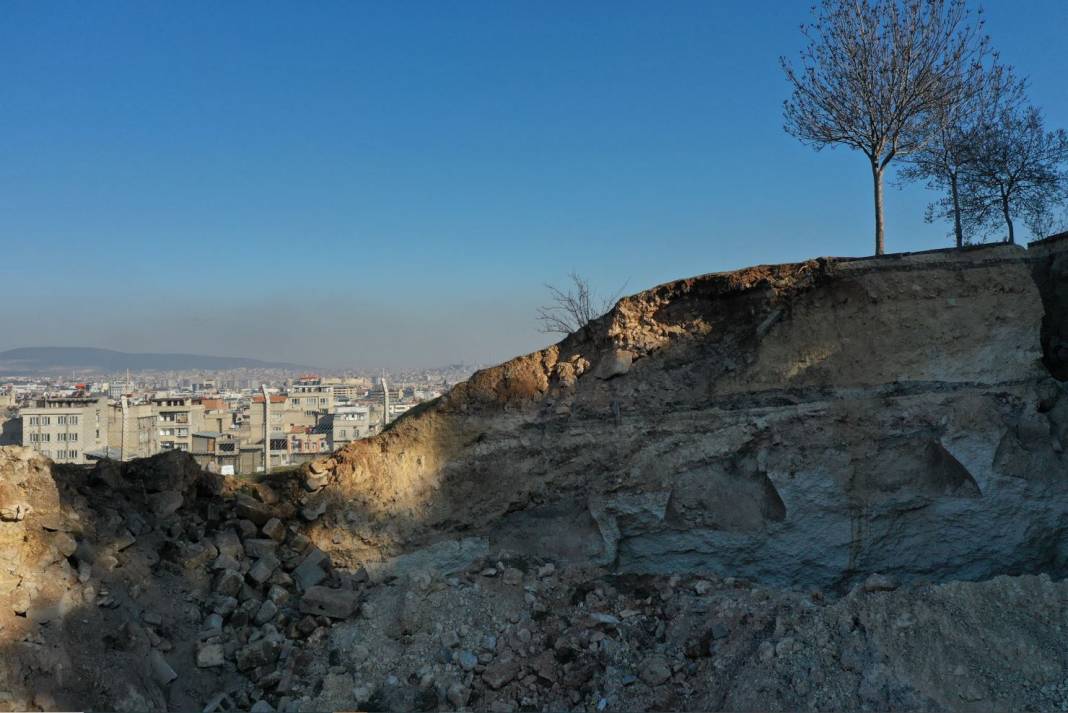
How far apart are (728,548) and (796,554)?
752 mm

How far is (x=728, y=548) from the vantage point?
866 cm

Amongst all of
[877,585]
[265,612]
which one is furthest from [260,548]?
[877,585]

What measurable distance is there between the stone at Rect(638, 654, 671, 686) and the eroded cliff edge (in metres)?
1.74

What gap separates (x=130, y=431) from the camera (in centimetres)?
1377

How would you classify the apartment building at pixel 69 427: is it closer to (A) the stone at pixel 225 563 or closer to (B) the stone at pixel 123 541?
(B) the stone at pixel 123 541

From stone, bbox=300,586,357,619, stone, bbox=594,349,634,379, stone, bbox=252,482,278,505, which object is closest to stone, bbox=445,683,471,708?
stone, bbox=300,586,357,619

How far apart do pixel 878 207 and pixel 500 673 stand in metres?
11.1

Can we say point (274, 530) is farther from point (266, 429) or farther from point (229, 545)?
point (266, 429)

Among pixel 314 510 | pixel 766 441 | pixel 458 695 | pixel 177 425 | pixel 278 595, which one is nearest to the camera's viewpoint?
pixel 458 695

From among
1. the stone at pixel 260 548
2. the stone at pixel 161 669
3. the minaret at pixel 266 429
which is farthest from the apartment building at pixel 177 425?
the stone at pixel 161 669

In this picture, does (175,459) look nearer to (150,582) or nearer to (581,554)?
(150,582)

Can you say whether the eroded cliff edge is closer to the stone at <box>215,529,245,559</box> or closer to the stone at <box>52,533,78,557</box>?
the stone at <box>215,529,245,559</box>

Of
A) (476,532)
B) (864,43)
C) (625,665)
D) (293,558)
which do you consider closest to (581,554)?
(476,532)

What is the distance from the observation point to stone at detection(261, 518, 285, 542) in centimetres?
Result: 882
